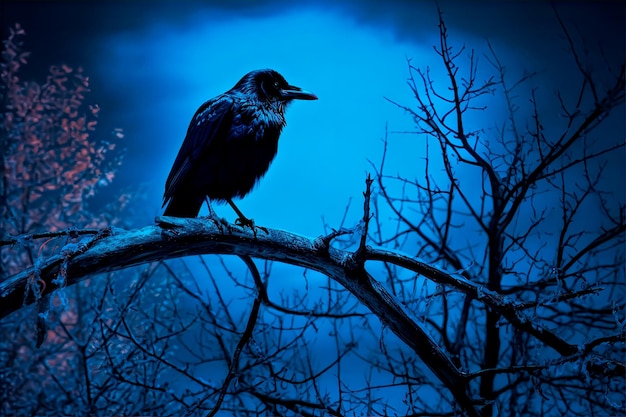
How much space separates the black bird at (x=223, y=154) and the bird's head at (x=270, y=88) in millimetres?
57

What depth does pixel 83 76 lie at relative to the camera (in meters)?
2.59

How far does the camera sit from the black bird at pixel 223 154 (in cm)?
199

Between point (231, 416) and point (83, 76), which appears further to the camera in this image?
point (83, 76)

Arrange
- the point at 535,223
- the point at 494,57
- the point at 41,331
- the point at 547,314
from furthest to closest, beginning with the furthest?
the point at 547,314 → the point at 494,57 → the point at 535,223 → the point at 41,331

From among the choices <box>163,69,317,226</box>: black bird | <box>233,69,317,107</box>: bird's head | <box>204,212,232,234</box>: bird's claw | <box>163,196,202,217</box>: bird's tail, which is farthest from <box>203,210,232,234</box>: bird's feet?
<box>233,69,317,107</box>: bird's head

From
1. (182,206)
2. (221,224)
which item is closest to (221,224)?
(221,224)

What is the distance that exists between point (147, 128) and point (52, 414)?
4.43 feet

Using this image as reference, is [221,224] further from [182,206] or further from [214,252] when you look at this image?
[182,206]

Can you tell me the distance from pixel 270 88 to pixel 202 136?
0.35 m

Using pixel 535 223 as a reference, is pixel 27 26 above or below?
above

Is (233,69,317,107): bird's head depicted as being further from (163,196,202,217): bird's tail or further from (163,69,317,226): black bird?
(163,196,202,217): bird's tail

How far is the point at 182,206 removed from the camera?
6.60 ft

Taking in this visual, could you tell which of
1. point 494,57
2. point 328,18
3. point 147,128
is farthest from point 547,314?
point 147,128

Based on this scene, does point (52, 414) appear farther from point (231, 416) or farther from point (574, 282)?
point (574, 282)
